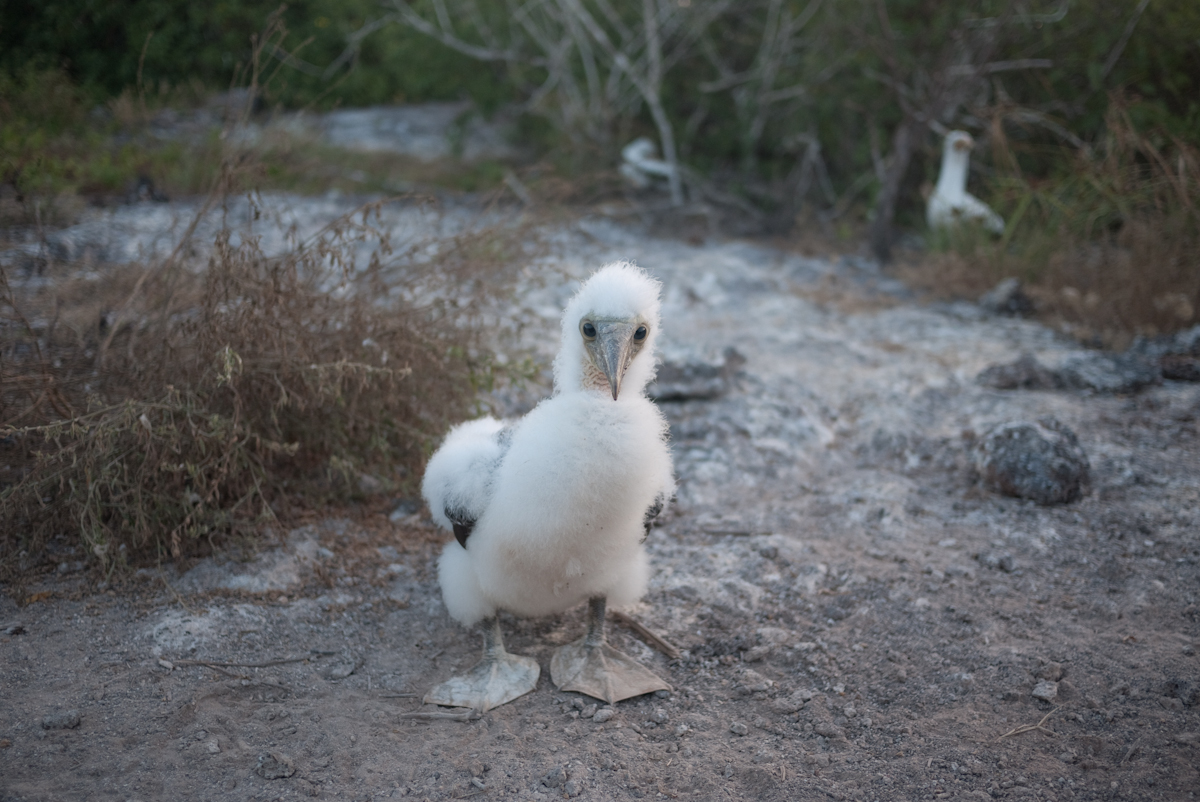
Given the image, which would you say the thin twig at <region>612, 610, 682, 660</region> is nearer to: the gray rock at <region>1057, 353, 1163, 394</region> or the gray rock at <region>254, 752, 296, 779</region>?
the gray rock at <region>254, 752, 296, 779</region>

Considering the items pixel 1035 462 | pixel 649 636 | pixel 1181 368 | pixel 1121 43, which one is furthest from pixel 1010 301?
pixel 649 636

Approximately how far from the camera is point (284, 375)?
138 inches

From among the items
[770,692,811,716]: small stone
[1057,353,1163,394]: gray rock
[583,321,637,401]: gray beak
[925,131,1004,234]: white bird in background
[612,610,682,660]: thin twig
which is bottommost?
[612,610,682,660]: thin twig

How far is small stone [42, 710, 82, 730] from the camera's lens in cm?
256

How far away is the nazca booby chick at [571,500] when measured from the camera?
105 inches

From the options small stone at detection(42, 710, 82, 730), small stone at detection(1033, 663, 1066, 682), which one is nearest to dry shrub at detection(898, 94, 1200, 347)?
small stone at detection(1033, 663, 1066, 682)

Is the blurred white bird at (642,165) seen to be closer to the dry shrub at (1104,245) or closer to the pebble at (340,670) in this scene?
the dry shrub at (1104,245)

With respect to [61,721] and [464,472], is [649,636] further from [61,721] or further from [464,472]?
[61,721]

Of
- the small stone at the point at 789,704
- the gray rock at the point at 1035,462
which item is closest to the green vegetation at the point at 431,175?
the small stone at the point at 789,704

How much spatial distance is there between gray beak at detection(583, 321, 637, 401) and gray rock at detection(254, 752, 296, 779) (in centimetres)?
154

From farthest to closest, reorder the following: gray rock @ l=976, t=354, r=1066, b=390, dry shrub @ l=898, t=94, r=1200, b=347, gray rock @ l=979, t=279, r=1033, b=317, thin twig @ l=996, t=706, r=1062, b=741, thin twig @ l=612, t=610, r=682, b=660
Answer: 1. gray rock @ l=979, t=279, r=1033, b=317
2. dry shrub @ l=898, t=94, r=1200, b=347
3. gray rock @ l=976, t=354, r=1066, b=390
4. thin twig @ l=612, t=610, r=682, b=660
5. thin twig @ l=996, t=706, r=1062, b=741

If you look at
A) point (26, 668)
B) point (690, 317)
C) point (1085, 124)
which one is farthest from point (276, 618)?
point (1085, 124)

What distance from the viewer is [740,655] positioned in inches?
124

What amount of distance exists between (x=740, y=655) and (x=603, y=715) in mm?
635
